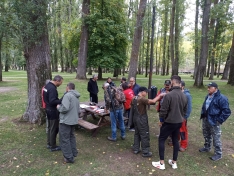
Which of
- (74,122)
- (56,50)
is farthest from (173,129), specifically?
(56,50)

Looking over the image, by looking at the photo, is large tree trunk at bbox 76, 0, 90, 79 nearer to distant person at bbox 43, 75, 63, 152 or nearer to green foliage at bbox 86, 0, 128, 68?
green foliage at bbox 86, 0, 128, 68

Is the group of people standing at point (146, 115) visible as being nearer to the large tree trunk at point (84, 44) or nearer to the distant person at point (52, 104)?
the distant person at point (52, 104)

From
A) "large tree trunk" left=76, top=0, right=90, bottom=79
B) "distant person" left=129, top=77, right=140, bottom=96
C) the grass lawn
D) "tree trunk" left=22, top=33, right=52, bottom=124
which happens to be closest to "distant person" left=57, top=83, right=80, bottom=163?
the grass lawn

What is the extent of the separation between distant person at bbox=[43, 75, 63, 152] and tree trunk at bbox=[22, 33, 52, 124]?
6.00 feet

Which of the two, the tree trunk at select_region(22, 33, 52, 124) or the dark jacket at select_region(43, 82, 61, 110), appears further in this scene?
the tree trunk at select_region(22, 33, 52, 124)

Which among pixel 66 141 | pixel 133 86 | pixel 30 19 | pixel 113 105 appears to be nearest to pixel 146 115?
pixel 113 105

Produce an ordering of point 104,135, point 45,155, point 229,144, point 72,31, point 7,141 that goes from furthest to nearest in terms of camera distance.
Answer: point 72,31 → point 104,135 → point 229,144 → point 7,141 → point 45,155

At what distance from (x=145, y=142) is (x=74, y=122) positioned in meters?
1.81

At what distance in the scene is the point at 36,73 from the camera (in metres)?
6.05

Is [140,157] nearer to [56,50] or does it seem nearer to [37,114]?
[37,114]

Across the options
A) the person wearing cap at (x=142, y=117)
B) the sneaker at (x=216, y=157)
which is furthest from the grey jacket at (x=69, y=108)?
the sneaker at (x=216, y=157)

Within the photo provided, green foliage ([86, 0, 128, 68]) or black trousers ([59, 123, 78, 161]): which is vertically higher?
green foliage ([86, 0, 128, 68])

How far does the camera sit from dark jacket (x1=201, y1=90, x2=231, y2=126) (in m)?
4.25

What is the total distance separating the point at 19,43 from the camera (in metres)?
5.68
